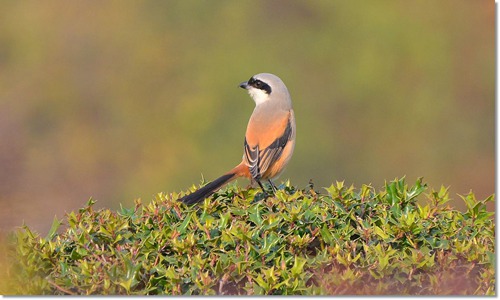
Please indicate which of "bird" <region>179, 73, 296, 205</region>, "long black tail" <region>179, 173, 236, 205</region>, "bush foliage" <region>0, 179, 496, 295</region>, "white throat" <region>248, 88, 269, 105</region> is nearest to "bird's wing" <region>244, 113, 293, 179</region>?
"bird" <region>179, 73, 296, 205</region>

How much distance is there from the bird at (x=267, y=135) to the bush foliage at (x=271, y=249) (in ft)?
3.80

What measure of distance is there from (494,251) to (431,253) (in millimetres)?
303

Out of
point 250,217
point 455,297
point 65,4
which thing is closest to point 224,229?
point 250,217

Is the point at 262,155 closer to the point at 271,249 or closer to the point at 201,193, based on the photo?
the point at 201,193

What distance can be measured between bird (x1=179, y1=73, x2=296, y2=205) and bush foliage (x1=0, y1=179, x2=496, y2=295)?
1158 mm

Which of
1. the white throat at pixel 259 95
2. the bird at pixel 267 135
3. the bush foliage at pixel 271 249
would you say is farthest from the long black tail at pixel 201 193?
the white throat at pixel 259 95

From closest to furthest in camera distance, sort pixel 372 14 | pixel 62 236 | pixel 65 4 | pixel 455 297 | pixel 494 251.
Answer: pixel 455 297 → pixel 494 251 → pixel 62 236 → pixel 372 14 → pixel 65 4

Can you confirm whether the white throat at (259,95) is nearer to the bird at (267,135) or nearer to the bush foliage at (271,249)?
the bird at (267,135)

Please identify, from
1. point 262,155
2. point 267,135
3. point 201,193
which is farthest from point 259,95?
point 201,193

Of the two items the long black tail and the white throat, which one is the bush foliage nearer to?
the long black tail

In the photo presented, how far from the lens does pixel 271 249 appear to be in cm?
444

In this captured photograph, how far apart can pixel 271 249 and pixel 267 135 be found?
2310 mm

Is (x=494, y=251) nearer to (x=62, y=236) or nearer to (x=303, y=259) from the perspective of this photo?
(x=303, y=259)

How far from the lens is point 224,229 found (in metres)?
4.64
